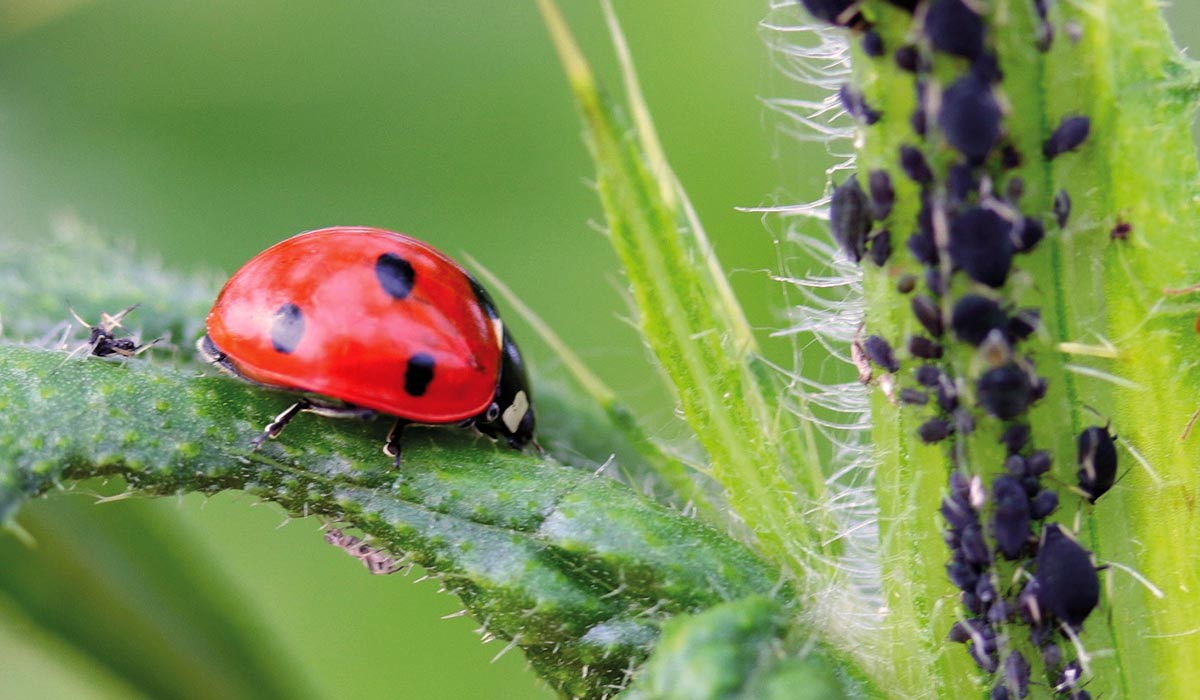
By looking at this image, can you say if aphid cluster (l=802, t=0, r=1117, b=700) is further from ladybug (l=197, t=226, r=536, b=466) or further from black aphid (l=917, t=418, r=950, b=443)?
ladybug (l=197, t=226, r=536, b=466)

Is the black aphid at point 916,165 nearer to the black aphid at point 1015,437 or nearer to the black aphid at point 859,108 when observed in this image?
the black aphid at point 859,108

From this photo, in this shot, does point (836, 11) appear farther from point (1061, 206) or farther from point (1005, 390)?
point (1005, 390)

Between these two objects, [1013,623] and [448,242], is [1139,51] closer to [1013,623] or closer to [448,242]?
[1013,623]

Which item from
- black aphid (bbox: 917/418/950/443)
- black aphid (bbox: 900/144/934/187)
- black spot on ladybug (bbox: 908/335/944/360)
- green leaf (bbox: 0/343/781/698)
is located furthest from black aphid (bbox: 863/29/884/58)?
green leaf (bbox: 0/343/781/698)

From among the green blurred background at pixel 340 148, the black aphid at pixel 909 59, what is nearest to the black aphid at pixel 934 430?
the black aphid at pixel 909 59

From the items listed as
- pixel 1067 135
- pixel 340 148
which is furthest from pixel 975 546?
pixel 340 148

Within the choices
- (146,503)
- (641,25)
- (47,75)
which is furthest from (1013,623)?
(47,75)
